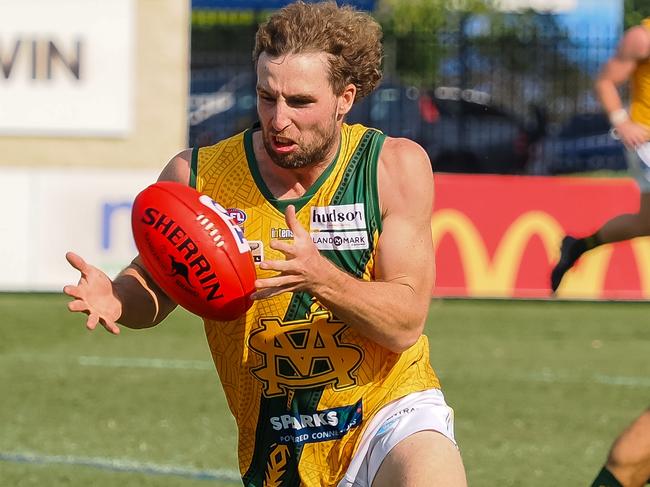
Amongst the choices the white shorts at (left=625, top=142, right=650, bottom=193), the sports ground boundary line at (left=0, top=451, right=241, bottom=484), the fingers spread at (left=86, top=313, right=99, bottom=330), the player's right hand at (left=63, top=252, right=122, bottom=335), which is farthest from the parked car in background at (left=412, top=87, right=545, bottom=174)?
the fingers spread at (left=86, top=313, right=99, bottom=330)

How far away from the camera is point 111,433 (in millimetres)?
7898

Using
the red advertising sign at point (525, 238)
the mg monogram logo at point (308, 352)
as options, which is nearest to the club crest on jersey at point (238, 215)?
the mg monogram logo at point (308, 352)

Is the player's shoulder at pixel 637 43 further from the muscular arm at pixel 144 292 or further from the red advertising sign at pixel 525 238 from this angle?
the red advertising sign at pixel 525 238

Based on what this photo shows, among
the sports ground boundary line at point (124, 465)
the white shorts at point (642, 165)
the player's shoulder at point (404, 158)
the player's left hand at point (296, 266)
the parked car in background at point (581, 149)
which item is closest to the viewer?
the player's left hand at point (296, 266)

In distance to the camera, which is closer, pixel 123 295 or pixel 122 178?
pixel 123 295

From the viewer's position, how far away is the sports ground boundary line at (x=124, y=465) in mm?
6922

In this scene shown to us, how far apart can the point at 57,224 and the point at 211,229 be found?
9497 mm

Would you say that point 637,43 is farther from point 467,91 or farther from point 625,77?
point 467,91

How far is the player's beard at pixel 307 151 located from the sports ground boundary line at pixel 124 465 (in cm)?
264

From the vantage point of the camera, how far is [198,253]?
174 inches

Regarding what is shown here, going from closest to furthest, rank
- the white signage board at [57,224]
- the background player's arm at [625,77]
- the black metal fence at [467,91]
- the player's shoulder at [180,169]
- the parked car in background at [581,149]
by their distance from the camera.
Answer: the player's shoulder at [180,169]
the background player's arm at [625,77]
the white signage board at [57,224]
the black metal fence at [467,91]
the parked car in background at [581,149]

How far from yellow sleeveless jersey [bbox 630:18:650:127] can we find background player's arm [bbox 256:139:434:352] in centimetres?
365

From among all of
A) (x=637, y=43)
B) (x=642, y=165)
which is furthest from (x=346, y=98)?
(x=637, y=43)

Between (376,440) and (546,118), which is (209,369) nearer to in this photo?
(376,440)
